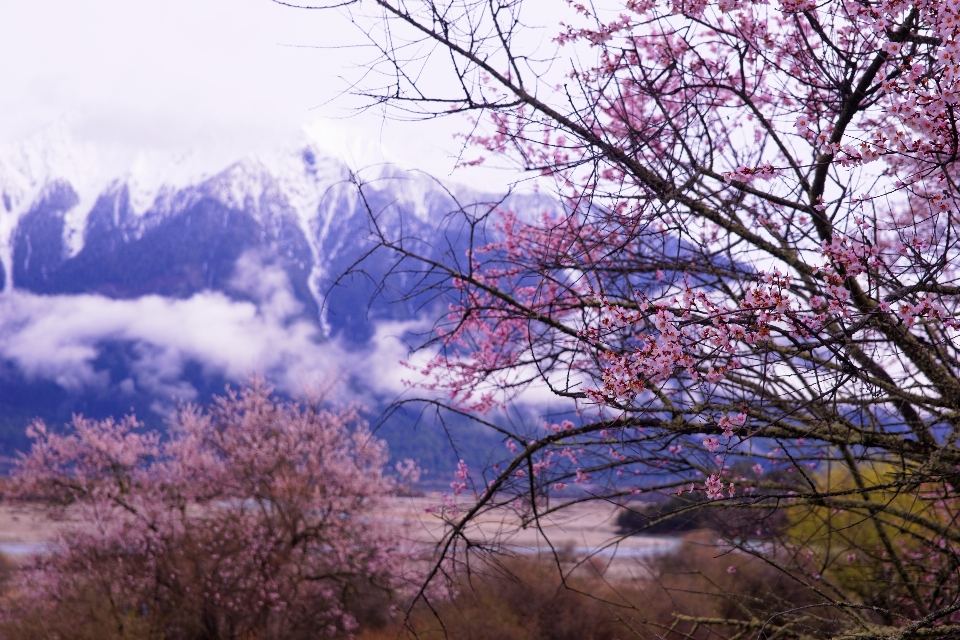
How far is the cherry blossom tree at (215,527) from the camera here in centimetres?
1452

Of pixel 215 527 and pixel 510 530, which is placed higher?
pixel 510 530

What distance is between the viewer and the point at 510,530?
398 centimetres

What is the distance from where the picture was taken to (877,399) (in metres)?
3.40

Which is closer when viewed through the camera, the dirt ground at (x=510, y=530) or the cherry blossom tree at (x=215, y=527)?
the dirt ground at (x=510, y=530)

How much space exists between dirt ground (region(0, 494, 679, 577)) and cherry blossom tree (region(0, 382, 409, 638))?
737 millimetres

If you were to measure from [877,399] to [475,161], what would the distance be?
400 centimetres

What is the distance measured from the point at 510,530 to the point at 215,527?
14071mm

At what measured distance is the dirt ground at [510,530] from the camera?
396 centimetres

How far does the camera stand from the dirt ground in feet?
13.0

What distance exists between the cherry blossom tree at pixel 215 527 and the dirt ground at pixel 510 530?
29.0 inches

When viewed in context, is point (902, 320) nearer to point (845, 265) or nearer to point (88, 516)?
point (845, 265)

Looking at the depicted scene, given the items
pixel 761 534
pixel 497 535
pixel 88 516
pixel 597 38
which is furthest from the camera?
pixel 88 516

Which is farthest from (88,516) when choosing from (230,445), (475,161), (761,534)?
(761,534)

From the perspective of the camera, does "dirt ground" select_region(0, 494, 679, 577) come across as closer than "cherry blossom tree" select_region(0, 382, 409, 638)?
Yes
